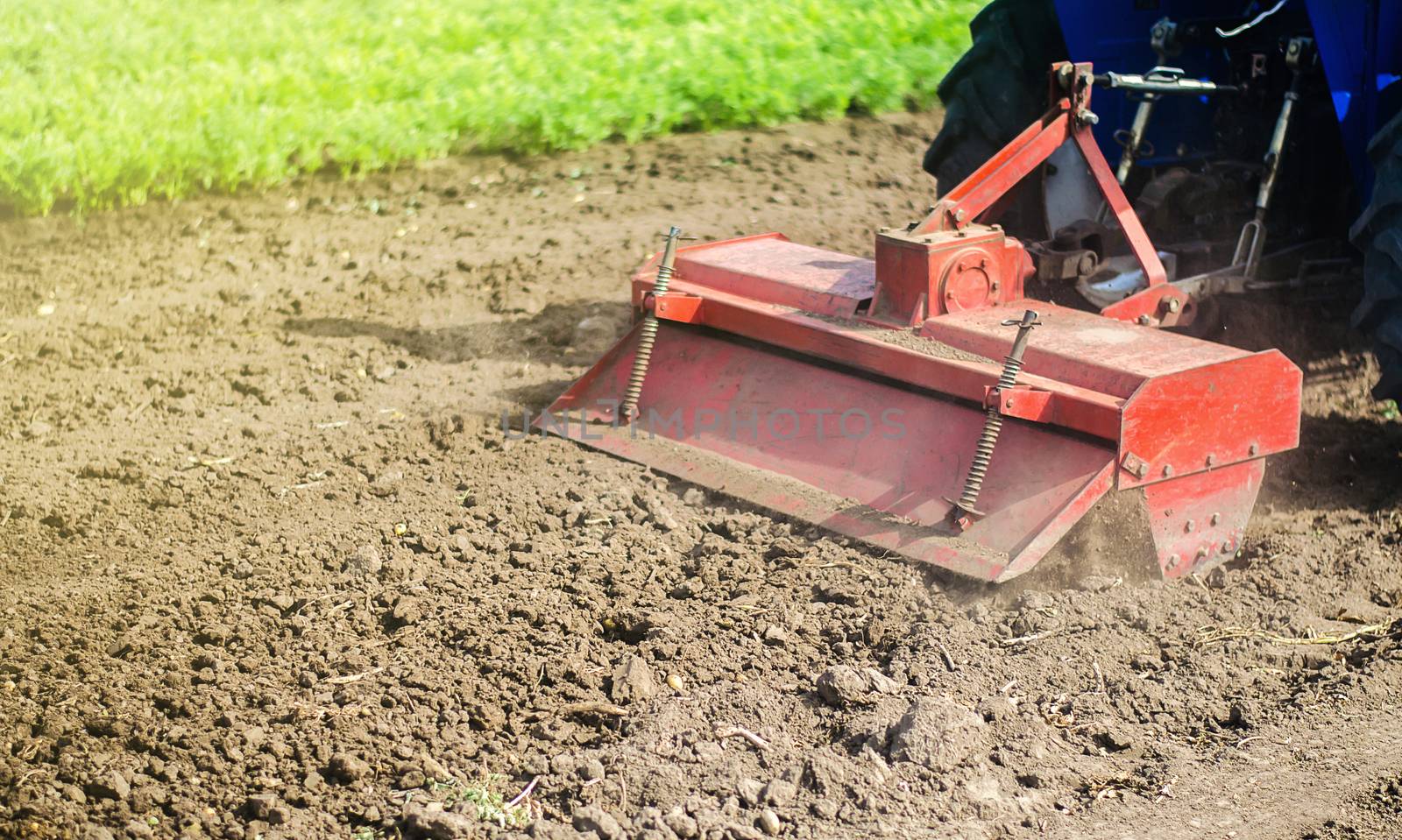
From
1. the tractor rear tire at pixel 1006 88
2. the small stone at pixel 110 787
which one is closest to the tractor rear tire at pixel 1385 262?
the tractor rear tire at pixel 1006 88

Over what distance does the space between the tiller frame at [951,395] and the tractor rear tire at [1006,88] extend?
752mm

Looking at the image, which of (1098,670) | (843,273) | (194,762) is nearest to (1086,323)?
(843,273)

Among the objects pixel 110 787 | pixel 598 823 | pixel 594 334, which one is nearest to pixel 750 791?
pixel 598 823

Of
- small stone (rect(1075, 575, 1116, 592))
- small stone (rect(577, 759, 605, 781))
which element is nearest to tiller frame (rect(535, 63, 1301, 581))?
small stone (rect(1075, 575, 1116, 592))

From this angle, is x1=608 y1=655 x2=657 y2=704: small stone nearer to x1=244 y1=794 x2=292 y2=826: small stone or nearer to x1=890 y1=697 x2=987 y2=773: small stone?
x1=890 y1=697 x2=987 y2=773: small stone

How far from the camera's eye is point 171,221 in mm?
6625

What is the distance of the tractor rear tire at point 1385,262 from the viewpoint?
3.77m

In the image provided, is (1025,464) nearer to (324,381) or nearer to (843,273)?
(843,273)

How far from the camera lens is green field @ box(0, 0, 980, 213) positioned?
6926mm

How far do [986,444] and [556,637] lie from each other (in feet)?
3.64

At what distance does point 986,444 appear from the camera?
349 cm

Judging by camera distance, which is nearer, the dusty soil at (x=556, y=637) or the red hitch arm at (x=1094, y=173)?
the dusty soil at (x=556, y=637)

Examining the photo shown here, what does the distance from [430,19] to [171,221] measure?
3.03m

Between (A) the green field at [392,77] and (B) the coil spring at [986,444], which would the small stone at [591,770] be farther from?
(A) the green field at [392,77]
